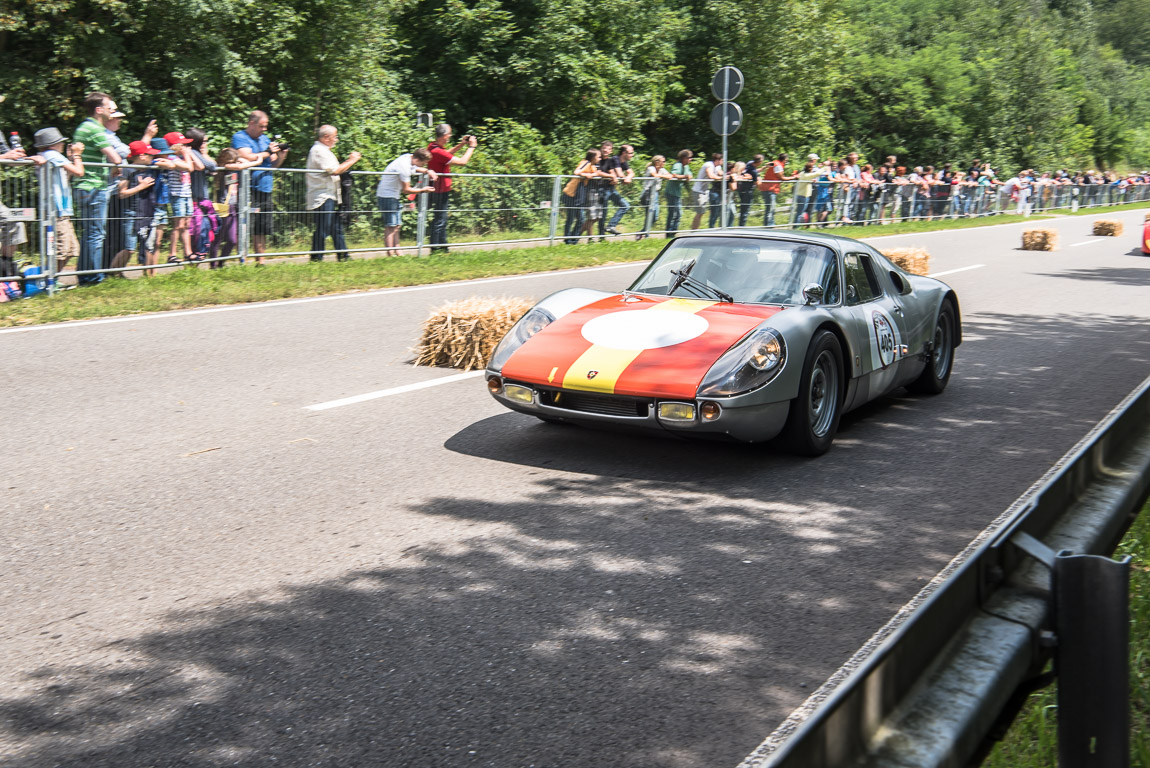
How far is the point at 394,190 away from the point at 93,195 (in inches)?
194

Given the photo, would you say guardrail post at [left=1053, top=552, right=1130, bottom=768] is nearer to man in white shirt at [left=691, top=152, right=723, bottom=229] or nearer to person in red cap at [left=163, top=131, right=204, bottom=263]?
person in red cap at [left=163, top=131, right=204, bottom=263]

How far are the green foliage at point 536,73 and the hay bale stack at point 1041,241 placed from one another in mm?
11035

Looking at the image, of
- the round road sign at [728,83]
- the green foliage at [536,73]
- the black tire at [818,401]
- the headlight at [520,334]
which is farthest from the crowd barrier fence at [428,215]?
the black tire at [818,401]

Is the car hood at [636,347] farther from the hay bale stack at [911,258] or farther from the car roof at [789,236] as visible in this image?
the hay bale stack at [911,258]

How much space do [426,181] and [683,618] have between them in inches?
531

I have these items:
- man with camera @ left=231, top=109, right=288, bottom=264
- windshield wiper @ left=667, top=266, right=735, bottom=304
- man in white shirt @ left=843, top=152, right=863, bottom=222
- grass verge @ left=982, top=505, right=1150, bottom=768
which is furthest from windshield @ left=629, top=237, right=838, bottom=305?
man in white shirt @ left=843, top=152, right=863, bottom=222

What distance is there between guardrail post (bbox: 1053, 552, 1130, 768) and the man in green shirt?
1155 cm

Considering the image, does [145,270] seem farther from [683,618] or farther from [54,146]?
[683,618]

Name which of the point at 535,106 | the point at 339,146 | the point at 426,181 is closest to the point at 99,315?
the point at 426,181

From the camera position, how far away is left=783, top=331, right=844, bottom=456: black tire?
248 inches

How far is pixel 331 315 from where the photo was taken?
11555 mm

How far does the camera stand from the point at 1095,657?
2.43 m

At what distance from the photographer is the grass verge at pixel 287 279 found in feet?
36.2

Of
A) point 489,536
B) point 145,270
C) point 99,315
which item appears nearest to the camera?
point 489,536
